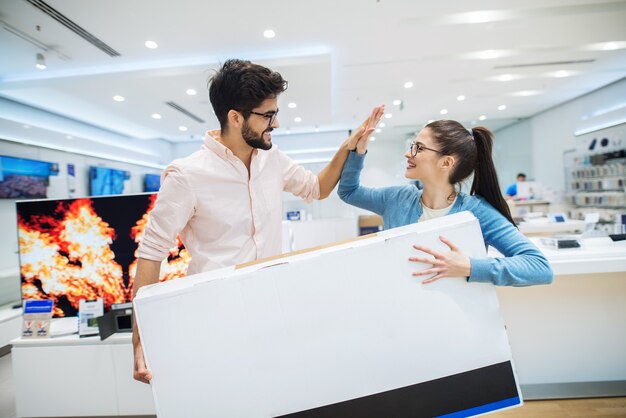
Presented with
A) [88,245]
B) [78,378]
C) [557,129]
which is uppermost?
[557,129]

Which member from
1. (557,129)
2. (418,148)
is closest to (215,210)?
(418,148)

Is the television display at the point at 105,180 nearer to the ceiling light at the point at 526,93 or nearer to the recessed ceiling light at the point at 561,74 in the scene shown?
the ceiling light at the point at 526,93

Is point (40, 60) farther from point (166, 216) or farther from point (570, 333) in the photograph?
point (570, 333)

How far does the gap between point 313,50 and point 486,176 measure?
371 cm

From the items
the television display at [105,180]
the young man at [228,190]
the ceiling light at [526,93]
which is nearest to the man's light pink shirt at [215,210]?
the young man at [228,190]

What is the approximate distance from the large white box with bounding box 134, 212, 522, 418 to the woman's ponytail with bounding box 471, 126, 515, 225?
48 cm

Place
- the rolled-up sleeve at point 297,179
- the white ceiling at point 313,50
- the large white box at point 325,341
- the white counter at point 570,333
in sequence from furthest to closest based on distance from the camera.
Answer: the white ceiling at point 313,50
the white counter at point 570,333
the rolled-up sleeve at point 297,179
the large white box at point 325,341

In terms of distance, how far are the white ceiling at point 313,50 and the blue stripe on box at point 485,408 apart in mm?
2959

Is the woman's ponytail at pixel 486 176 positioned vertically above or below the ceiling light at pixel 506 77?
below

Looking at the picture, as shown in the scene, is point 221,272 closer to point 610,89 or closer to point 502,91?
point 502,91

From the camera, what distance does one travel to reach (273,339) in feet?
2.54

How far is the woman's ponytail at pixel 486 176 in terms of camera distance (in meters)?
1.17

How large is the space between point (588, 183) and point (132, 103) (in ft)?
31.4

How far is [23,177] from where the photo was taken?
505 centimetres
